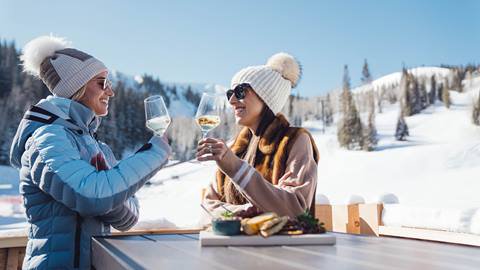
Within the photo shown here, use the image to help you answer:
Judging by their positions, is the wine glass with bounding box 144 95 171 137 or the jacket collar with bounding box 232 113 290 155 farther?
the jacket collar with bounding box 232 113 290 155

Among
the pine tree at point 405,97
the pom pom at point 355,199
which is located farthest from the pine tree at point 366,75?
the pom pom at point 355,199

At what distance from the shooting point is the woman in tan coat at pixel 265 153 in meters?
1.53

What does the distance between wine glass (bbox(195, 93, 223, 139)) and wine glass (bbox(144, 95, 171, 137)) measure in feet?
0.44

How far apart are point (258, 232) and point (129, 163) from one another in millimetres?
437

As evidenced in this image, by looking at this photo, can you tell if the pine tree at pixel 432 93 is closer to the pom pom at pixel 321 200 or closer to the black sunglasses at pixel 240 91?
the pom pom at pixel 321 200

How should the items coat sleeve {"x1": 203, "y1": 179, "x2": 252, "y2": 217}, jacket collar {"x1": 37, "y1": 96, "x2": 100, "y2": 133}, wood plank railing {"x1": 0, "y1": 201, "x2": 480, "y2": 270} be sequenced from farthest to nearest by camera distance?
wood plank railing {"x1": 0, "y1": 201, "x2": 480, "y2": 270} < coat sleeve {"x1": 203, "y1": 179, "x2": 252, "y2": 217} < jacket collar {"x1": 37, "y1": 96, "x2": 100, "y2": 133}

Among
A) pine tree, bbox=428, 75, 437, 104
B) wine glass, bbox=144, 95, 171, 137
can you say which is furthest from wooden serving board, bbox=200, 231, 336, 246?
pine tree, bbox=428, 75, 437, 104

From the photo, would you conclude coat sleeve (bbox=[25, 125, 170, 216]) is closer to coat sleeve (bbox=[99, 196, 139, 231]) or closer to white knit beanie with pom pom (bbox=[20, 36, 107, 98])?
coat sleeve (bbox=[99, 196, 139, 231])

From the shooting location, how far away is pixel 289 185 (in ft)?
5.62

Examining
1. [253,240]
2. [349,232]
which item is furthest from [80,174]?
[349,232]

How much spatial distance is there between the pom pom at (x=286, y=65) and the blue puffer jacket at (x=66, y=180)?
3.36ft

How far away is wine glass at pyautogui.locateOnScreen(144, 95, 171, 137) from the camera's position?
132cm

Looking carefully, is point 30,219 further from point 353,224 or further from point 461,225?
point 353,224

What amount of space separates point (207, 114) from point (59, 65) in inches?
27.6
